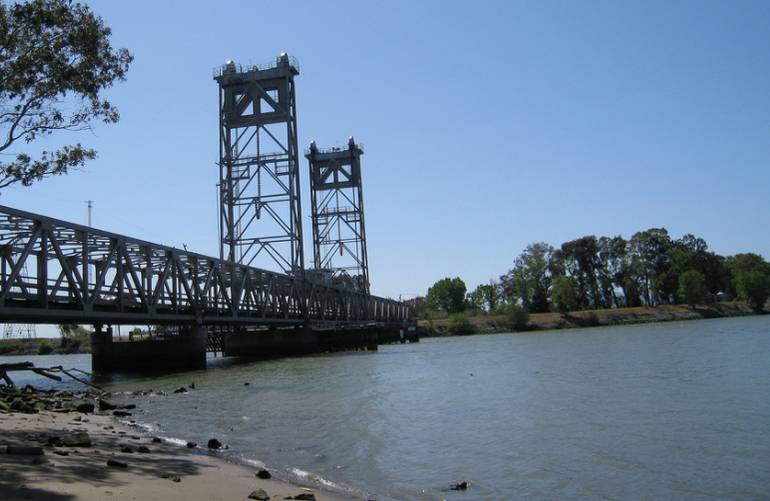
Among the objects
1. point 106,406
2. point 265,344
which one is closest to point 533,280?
point 265,344

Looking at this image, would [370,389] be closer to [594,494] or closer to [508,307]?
[594,494]

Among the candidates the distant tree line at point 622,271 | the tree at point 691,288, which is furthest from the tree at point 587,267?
the tree at point 691,288

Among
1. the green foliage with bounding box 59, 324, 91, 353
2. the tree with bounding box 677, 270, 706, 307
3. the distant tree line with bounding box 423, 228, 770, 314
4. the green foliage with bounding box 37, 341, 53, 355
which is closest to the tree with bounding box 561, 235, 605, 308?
the distant tree line with bounding box 423, 228, 770, 314

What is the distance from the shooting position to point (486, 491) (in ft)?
31.7

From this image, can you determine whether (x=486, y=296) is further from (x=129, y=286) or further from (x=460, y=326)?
(x=129, y=286)

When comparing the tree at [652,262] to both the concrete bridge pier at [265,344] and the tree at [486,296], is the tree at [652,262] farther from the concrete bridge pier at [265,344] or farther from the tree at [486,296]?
the concrete bridge pier at [265,344]

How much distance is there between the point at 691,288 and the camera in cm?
12200

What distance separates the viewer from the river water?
1012cm

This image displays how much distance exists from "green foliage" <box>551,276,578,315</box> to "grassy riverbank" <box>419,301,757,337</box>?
5.12ft

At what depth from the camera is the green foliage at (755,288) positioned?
122125 millimetres

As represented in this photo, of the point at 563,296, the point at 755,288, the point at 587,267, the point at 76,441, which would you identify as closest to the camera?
the point at 76,441

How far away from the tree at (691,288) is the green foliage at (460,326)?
3992 cm

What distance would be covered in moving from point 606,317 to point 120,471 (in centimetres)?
12308

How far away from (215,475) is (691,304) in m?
129
